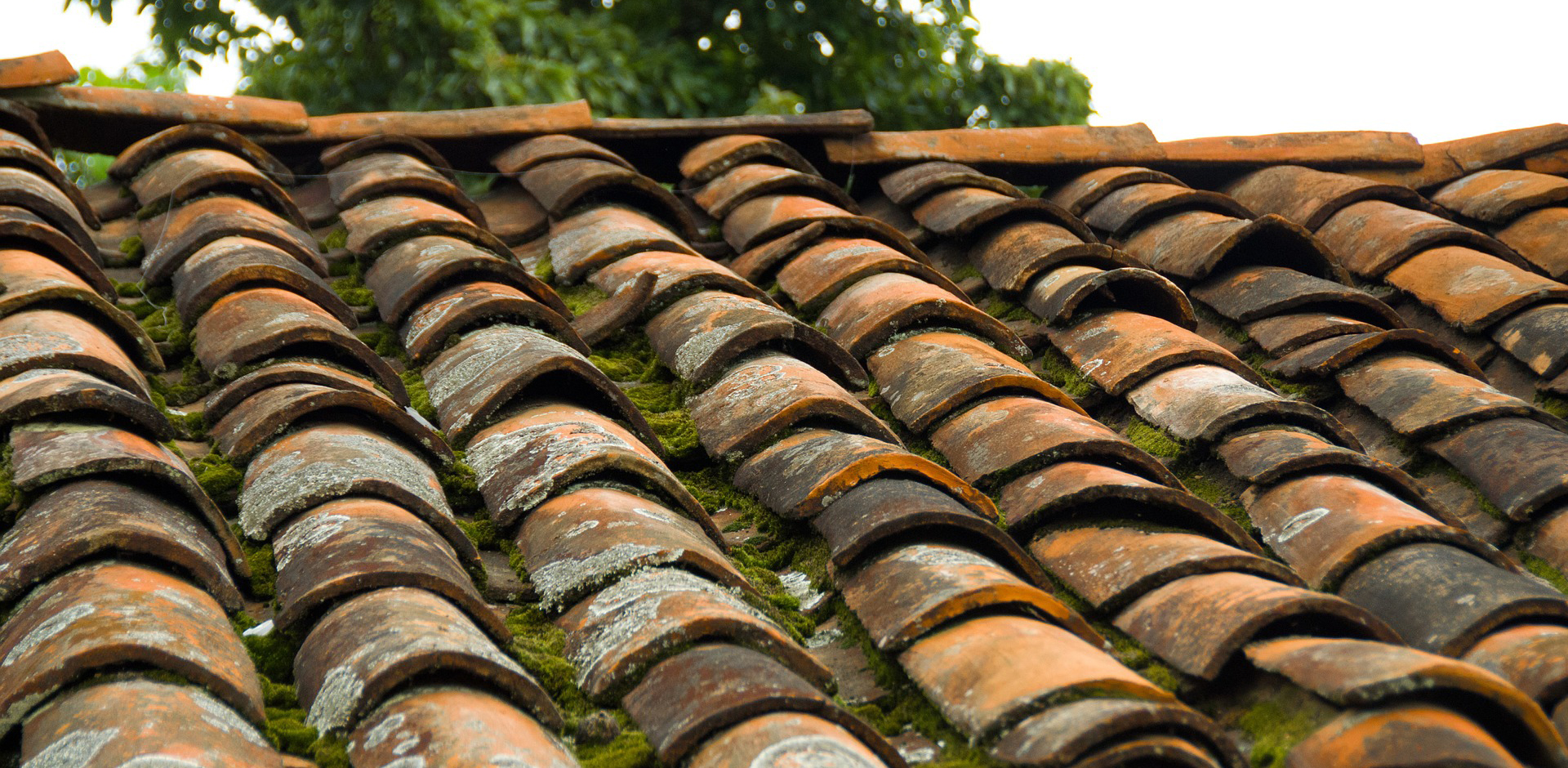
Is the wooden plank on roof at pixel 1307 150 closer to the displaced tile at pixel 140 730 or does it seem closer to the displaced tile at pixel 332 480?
the displaced tile at pixel 332 480

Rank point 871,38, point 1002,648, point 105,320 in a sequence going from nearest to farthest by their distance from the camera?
point 1002,648
point 105,320
point 871,38

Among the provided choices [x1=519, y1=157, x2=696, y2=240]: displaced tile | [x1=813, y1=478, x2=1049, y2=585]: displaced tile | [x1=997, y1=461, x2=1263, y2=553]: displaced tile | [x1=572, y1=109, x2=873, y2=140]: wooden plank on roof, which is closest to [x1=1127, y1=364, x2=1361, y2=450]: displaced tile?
[x1=997, y1=461, x2=1263, y2=553]: displaced tile

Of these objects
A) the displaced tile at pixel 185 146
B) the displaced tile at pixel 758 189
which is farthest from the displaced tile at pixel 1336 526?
the displaced tile at pixel 185 146

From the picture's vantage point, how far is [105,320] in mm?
2396

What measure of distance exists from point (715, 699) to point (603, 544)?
0.41 meters

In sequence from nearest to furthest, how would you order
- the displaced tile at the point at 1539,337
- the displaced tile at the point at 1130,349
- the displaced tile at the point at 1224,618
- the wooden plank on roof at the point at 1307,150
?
the displaced tile at the point at 1224,618 → the displaced tile at the point at 1130,349 → the displaced tile at the point at 1539,337 → the wooden plank on roof at the point at 1307,150

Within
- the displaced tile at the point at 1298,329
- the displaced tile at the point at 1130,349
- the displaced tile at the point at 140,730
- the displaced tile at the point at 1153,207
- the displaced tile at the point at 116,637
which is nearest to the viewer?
the displaced tile at the point at 140,730

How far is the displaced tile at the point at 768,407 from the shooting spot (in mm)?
2178

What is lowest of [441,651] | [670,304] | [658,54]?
[441,651]

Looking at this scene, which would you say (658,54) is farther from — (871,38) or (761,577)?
(761,577)

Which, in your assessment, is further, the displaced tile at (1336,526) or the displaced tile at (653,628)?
the displaced tile at (1336,526)

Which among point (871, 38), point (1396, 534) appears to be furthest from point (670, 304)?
point (871, 38)

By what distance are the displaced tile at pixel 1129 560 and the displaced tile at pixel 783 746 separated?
0.57 meters

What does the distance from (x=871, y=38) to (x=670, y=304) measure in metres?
8.19
